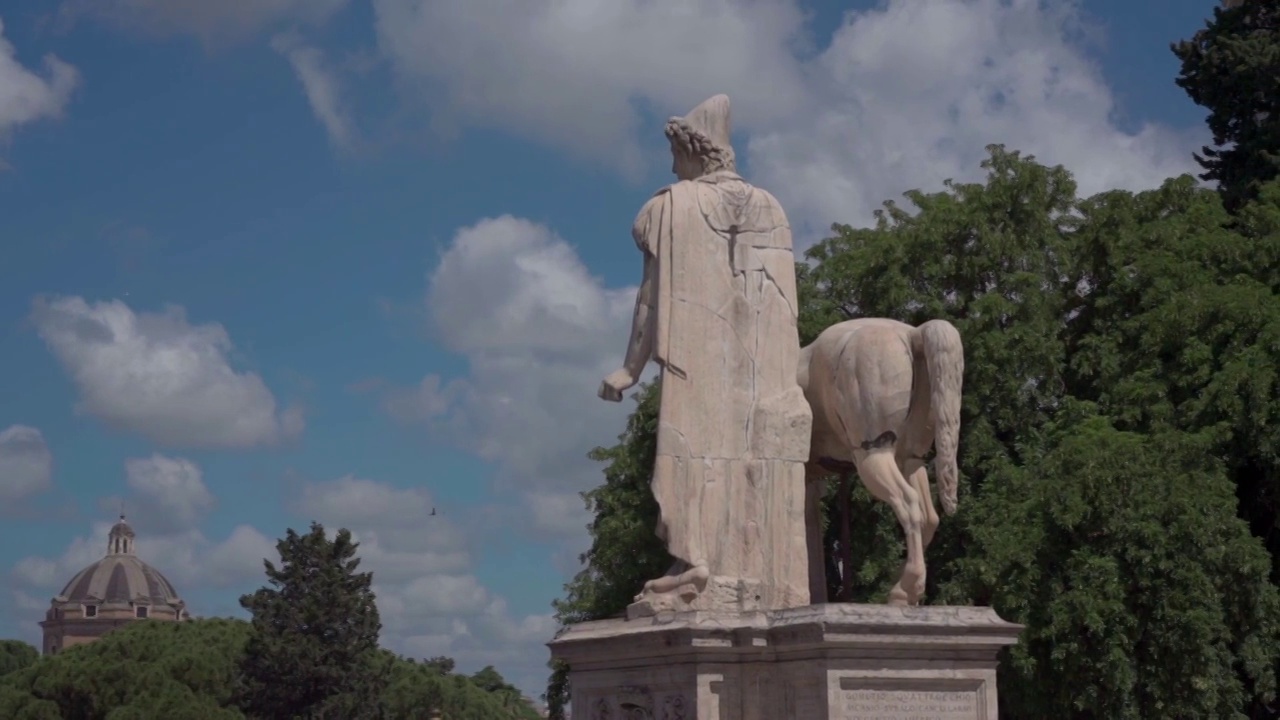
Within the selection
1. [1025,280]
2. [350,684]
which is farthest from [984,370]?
[350,684]

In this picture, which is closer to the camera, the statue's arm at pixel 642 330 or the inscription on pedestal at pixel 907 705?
the inscription on pedestal at pixel 907 705

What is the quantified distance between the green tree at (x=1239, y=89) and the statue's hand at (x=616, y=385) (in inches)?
743

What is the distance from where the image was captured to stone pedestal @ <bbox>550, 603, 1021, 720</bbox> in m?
11.4

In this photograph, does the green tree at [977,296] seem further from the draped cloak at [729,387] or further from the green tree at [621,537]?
the draped cloak at [729,387]

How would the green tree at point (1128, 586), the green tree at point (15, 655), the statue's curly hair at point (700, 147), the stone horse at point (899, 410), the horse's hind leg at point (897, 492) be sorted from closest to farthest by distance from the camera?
the stone horse at point (899, 410) → the horse's hind leg at point (897, 492) → the statue's curly hair at point (700, 147) → the green tree at point (1128, 586) → the green tree at point (15, 655)

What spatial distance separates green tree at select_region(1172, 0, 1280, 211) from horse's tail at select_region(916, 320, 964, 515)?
18161mm

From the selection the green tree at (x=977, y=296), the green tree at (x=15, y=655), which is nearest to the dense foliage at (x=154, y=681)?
the green tree at (x=977, y=296)

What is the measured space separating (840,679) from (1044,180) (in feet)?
A: 63.1

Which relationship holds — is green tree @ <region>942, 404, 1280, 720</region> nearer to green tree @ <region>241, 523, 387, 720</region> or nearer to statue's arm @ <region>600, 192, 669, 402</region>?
statue's arm @ <region>600, 192, 669, 402</region>

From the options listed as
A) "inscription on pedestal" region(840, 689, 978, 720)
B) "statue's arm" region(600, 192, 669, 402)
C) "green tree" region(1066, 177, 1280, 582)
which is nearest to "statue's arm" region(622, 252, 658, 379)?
"statue's arm" region(600, 192, 669, 402)

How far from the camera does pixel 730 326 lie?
43.1ft

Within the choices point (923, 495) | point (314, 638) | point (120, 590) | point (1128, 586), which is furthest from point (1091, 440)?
point (120, 590)

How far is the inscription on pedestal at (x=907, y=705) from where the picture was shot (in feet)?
37.4

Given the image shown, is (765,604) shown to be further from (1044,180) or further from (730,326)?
(1044,180)
